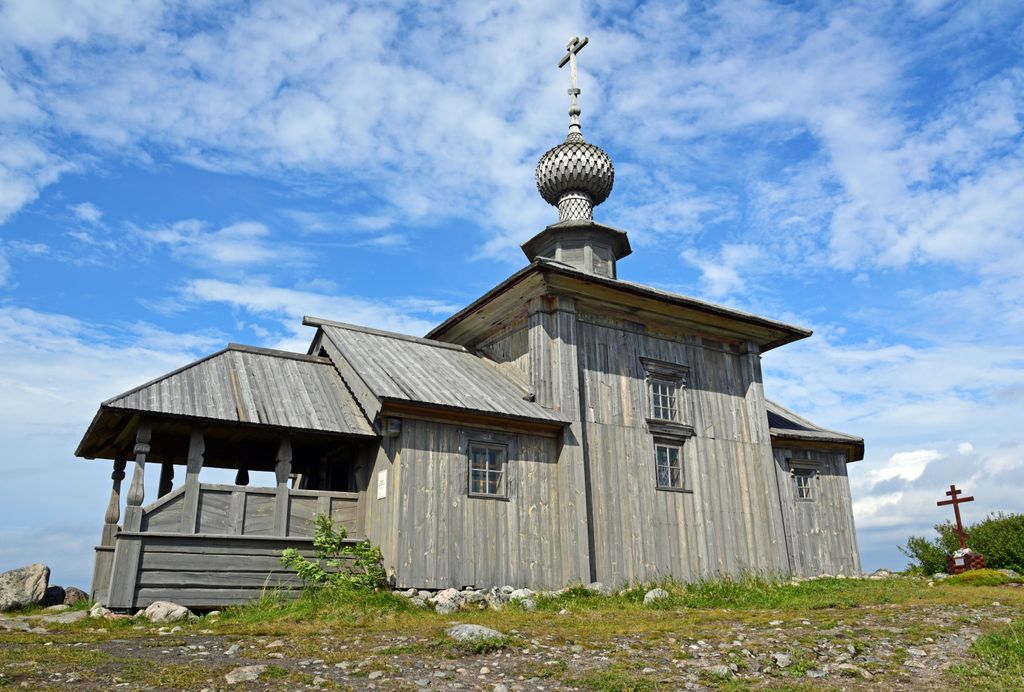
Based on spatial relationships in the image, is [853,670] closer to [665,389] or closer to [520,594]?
[520,594]

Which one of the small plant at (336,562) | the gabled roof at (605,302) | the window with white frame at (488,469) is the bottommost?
the small plant at (336,562)

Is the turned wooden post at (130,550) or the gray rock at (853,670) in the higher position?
the turned wooden post at (130,550)

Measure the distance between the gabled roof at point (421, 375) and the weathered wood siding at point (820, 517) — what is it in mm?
6574

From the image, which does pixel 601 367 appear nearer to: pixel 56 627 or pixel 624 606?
pixel 624 606

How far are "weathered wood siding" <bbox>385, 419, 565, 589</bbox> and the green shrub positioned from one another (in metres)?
12.0

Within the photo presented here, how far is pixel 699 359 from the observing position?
17.8m

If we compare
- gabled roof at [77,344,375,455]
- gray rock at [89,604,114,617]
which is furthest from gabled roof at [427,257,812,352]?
gray rock at [89,604,114,617]

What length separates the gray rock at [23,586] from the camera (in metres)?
13.6

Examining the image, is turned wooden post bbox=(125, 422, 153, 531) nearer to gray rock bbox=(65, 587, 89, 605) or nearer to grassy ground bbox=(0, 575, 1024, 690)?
grassy ground bbox=(0, 575, 1024, 690)

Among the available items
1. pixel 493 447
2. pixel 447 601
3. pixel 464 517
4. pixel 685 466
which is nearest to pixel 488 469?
pixel 493 447

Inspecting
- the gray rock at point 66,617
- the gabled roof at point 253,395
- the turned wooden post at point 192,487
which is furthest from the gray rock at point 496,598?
the gray rock at point 66,617

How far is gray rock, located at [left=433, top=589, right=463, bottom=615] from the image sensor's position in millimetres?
12125

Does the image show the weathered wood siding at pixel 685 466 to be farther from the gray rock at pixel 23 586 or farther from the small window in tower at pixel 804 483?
the gray rock at pixel 23 586

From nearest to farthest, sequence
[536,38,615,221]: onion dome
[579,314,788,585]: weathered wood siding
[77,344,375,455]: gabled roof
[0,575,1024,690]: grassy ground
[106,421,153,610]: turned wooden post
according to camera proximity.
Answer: [0,575,1024,690]: grassy ground → [106,421,153,610]: turned wooden post → [77,344,375,455]: gabled roof → [579,314,788,585]: weathered wood siding → [536,38,615,221]: onion dome
